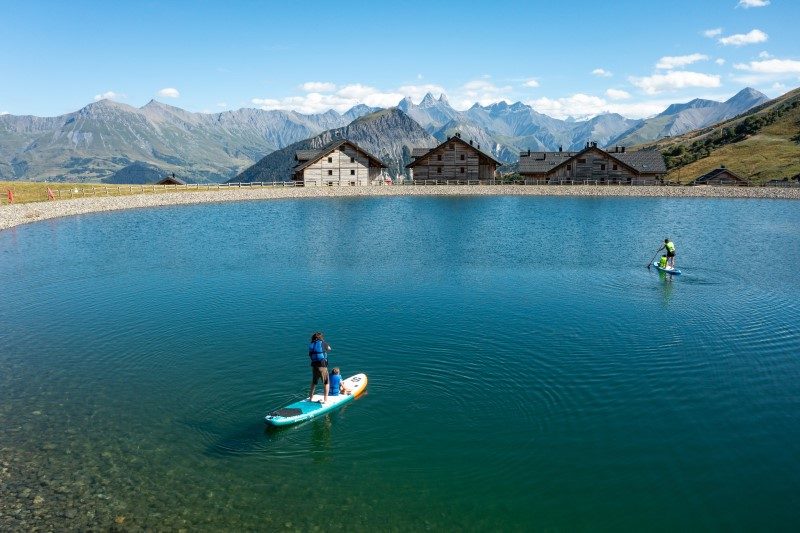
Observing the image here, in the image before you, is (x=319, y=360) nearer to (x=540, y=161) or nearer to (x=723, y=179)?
(x=723, y=179)

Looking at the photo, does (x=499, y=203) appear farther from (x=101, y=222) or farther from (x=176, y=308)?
(x=176, y=308)

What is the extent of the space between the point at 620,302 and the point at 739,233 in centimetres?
3772

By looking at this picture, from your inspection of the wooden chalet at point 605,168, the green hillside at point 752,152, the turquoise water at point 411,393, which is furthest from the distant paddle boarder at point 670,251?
the green hillside at point 752,152

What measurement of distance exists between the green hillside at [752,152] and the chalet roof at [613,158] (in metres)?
14.5

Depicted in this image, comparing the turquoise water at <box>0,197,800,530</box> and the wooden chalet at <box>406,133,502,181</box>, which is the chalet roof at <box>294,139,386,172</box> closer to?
the wooden chalet at <box>406,133,502,181</box>

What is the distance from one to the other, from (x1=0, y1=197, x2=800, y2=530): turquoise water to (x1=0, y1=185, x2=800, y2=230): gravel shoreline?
40916 millimetres

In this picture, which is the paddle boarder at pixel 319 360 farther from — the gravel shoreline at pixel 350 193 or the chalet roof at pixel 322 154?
the chalet roof at pixel 322 154

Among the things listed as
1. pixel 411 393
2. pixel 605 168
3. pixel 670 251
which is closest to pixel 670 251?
pixel 670 251

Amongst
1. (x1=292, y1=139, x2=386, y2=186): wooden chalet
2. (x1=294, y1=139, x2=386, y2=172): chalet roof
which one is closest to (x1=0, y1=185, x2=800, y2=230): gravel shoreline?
(x1=292, y1=139, x2=386, y2=186): wooden chalet

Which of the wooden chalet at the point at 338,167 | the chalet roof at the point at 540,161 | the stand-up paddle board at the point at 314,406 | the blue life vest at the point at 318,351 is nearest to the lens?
the stand-up paddle board at the point at 314,406

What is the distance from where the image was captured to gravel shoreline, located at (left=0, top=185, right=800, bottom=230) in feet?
263

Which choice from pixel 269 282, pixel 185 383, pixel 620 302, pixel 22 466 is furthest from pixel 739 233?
pixel 22 466

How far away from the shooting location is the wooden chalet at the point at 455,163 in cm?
12612

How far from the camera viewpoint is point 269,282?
37438 mm
